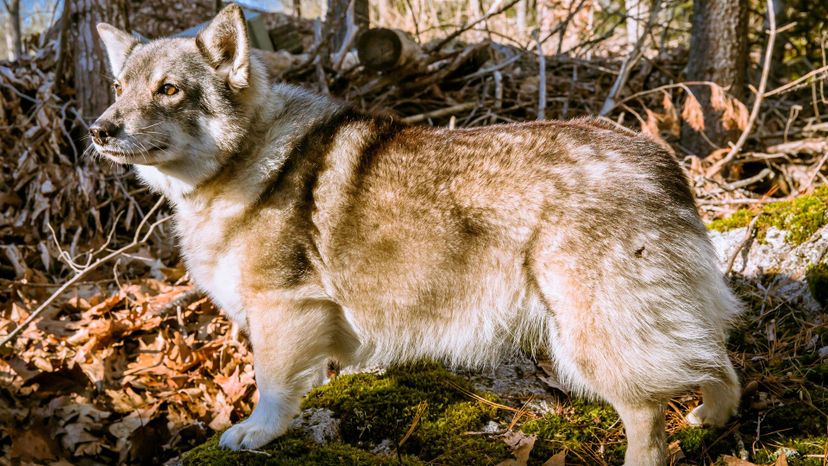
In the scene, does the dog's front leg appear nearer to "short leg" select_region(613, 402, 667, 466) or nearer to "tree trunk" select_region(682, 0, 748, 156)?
"short leg" select_region(613, 402, 667, 466)

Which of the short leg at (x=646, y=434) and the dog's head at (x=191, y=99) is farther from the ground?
the dog's head at (x=191, y=99)

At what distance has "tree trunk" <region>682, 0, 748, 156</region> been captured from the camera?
5973 mm

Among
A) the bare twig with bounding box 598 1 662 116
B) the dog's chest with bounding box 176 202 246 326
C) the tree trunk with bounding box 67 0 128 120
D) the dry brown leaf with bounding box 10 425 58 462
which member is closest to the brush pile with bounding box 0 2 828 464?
the dry brown leaf with bounding box 10 425 58 462

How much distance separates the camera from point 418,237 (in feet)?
9.86

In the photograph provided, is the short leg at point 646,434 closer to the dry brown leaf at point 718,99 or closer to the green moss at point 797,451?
the green moss at point 797,451

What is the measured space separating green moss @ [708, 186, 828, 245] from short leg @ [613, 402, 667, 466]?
213 cm

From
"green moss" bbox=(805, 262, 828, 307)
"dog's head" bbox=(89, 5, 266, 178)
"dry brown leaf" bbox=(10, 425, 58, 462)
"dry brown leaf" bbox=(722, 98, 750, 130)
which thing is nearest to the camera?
"dog's head" bbox=(89, 5, 266, 178)

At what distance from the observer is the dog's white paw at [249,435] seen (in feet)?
9.55

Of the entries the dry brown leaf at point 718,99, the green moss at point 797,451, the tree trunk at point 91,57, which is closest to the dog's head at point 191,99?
the green moss at point 797,451

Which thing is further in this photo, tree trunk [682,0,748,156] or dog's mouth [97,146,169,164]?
tree trunk [682,0,748,156]

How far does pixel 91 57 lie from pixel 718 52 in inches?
248

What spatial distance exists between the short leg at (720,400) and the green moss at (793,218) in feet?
5.24

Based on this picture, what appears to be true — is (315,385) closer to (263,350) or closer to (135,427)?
(263,350)

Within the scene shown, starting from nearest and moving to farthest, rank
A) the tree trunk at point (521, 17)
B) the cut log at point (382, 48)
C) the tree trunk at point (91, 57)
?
the tree trunk at point (91, 57) < the cut log at point (382, 48) < the tree trunk at point (521, 17)
